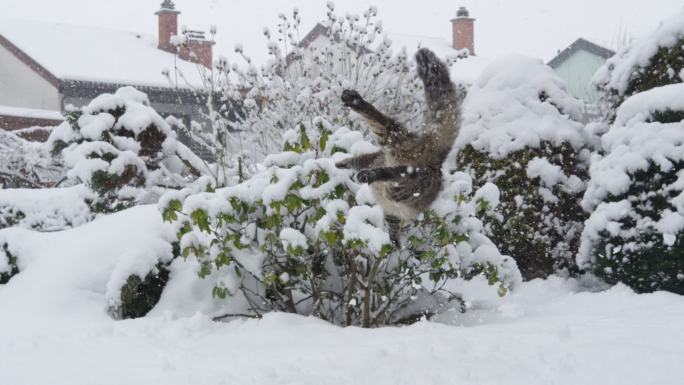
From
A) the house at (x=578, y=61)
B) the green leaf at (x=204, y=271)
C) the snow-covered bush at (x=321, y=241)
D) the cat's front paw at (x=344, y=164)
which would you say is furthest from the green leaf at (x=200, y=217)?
the house at (x=578, y=61)

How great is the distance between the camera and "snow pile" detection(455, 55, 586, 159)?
6113 millimetres

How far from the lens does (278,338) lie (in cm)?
395

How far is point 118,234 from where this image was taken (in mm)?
5410

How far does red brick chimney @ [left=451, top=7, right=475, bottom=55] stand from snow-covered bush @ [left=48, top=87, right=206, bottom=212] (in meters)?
17.7

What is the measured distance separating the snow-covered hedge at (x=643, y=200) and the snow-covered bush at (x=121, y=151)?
3.86 meters

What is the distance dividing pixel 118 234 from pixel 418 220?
257cm

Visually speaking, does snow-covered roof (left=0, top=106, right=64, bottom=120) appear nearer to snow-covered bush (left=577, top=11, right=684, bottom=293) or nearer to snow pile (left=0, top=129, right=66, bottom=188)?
snow pile (left=0, top=129, right=66, bottom=188)

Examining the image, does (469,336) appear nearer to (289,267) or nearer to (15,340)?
(289,267)

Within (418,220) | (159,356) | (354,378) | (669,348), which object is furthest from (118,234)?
(669,348)

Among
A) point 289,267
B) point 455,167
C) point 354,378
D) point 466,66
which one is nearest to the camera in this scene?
point 354,378

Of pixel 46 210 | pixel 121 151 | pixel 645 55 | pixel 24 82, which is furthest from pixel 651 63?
pixel 24 82

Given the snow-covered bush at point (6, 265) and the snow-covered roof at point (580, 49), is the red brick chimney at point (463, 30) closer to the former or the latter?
the snow-covered roof at point (580, 49)

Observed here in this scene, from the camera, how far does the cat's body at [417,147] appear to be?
3141 mm

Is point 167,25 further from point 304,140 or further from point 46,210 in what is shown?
point 304,140
